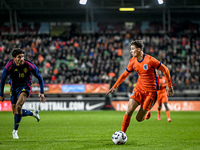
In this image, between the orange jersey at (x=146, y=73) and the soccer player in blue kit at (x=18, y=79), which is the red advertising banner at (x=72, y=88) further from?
the orange jersey at (x=146, y=73)

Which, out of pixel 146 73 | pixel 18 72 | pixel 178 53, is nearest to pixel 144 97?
pixel 146 73

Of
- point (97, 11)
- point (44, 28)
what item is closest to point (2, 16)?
point (44, 28)

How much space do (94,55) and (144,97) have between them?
74.0ft

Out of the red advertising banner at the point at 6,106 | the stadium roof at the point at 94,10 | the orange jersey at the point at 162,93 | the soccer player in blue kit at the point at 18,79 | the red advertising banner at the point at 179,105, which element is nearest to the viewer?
the soccer player in blue kit at the point at 18,79

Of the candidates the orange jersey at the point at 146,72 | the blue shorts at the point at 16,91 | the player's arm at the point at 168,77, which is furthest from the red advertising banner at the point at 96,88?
the player's arm at the point at 168,77

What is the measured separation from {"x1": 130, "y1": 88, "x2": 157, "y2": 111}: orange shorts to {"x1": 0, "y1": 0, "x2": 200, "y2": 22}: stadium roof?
956 inches

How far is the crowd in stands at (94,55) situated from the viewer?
2659cm

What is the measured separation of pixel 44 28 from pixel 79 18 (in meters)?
4.08

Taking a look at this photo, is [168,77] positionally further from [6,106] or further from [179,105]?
[6,106]

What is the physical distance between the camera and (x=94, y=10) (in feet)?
113

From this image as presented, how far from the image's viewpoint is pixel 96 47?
31094mm

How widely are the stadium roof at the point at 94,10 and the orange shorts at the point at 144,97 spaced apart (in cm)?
2428

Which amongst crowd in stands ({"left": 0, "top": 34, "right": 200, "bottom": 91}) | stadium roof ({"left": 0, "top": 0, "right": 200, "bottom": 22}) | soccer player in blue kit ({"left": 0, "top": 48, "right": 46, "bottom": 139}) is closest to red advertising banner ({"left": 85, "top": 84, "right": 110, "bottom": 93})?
crowd in stands ({"left": 0, "top": 34, "right": 200, "bottom": 91})

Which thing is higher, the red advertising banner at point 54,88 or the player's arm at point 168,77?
the player's arm at point 168,77
